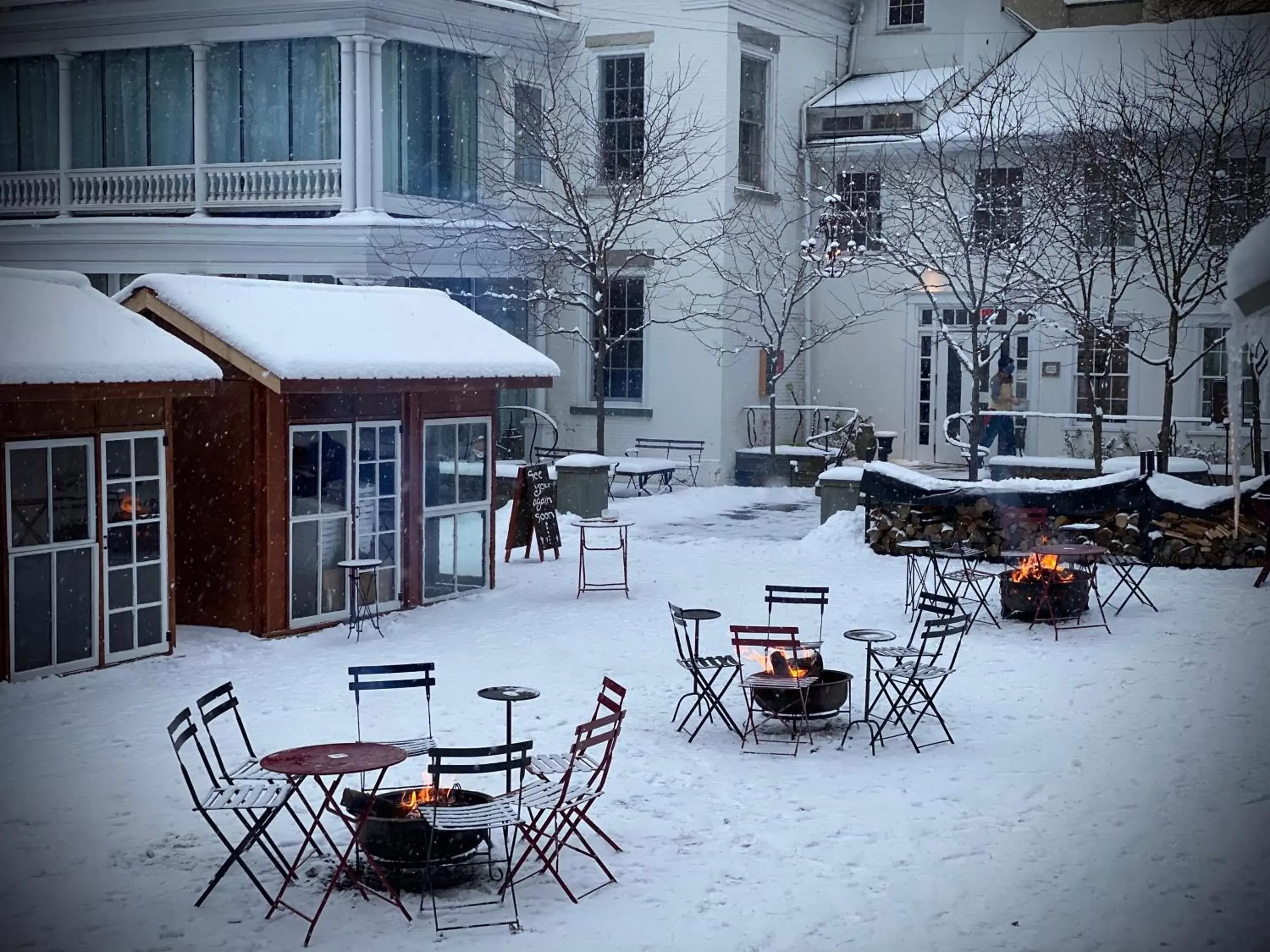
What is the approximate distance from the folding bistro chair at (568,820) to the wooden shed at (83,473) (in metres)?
4.99

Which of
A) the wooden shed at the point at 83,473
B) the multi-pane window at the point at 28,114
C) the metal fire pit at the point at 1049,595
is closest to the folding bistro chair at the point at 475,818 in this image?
the wooden shed at the point at 83,473

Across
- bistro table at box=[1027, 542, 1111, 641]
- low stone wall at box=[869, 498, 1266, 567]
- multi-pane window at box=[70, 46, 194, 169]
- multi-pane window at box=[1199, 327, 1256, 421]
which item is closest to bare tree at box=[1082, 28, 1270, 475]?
multi-pane window at box=[1199, 327, 1256, 421]

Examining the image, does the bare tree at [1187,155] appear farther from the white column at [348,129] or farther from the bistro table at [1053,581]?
the white column at [348,129]

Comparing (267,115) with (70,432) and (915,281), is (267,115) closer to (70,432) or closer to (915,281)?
(915,281)

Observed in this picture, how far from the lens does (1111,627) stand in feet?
44.1

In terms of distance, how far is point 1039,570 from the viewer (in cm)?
1364

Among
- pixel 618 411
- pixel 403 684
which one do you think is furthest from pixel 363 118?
pixel 403 684

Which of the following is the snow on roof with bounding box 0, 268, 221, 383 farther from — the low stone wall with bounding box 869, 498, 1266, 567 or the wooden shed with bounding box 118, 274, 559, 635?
the low stone wall with bounding box 869, 498, 1266, 567

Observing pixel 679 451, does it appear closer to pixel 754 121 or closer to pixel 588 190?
pixel 588 190

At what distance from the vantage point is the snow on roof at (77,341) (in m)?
10.7

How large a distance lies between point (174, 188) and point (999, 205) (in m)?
13.1

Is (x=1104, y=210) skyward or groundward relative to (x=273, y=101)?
groundward

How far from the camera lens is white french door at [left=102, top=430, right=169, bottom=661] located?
1164 cm

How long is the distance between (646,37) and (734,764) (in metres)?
17.8
